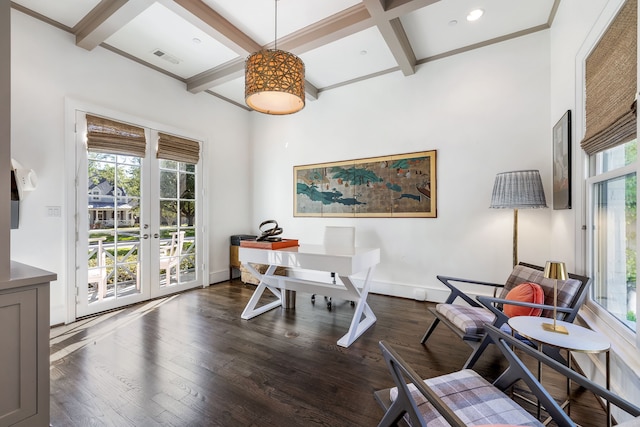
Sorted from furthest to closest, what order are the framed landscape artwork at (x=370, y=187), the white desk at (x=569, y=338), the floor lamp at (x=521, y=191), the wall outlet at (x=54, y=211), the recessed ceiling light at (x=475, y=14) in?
the framed landscape artwork at (x=370, y=187) → the wall outlet at (x=54, y=211) → the recessed ceiling light at (x=475, y=14) → the floor lamp at (x=521, y=191) → the white desk at (x=569, y=338)

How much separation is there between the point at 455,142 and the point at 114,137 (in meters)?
4.26

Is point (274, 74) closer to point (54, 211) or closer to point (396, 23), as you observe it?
point (396, 23)

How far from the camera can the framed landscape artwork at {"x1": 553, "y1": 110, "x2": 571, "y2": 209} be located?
93.6 inches

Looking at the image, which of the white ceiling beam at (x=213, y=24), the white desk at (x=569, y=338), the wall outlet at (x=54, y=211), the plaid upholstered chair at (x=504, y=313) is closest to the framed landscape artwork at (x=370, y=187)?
the plaid upholstered chair at (x=504, y=313)

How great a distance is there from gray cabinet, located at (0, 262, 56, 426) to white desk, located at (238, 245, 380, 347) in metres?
1.67

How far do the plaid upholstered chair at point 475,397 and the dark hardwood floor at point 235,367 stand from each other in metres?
0.58

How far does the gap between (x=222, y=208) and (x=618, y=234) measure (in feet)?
15.5

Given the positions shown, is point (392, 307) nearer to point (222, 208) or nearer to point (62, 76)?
point (222, 208)

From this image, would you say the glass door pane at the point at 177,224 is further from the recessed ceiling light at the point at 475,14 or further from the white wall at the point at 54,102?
the recessed ceiling light at the point at 475,14

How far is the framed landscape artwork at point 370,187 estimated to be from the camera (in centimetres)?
372

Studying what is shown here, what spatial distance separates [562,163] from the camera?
2551 mm

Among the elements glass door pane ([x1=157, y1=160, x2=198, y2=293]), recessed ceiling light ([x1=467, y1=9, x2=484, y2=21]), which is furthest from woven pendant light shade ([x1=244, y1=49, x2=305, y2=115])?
glass door pane ([x1=157, y1=160, x2=198, y2=293])

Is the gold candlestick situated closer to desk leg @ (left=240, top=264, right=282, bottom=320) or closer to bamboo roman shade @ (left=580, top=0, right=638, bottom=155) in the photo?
bamboo roman shade @ (left=580, top=0, right=638, bottom=155)

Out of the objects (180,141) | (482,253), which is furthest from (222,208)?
(482,253)
